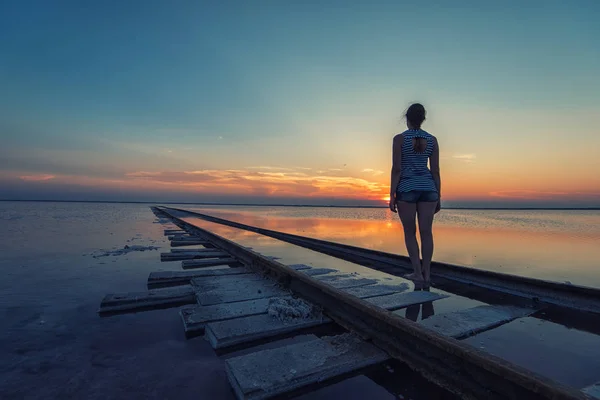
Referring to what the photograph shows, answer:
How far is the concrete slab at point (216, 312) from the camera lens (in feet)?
8.45

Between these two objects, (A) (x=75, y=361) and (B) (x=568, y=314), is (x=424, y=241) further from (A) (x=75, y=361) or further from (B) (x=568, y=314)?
(A) (x=75, y=361)

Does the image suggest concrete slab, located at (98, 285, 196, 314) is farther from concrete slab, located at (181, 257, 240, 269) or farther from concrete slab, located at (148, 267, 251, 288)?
concrete slab, located at (181, 257, 240, 269)

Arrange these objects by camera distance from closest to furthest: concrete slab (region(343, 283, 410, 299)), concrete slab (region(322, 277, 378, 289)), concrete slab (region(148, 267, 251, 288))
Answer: concrete slab (region(343, 283, 410, 299)) → concrete slab (region(322, 277, 378, 289)) → concrete slab (region(148, 267, 251, 288))

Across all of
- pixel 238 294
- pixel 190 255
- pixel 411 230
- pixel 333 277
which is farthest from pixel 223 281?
pixel 190 255

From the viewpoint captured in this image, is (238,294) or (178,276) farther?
(178,276)

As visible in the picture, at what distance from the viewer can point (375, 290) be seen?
3963mm

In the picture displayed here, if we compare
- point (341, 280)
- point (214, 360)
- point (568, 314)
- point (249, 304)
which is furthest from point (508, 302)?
point (214, 360)

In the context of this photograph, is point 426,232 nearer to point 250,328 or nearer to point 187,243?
point 250,328

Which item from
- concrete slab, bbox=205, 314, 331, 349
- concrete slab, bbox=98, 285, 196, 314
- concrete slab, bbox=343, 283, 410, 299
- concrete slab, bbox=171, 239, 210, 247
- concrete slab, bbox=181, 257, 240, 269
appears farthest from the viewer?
concrete slab, bbox=171, 239, 210, 247

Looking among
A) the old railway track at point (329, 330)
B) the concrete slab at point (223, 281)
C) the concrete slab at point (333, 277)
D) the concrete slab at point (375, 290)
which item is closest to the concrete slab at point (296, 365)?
the old railway track at point (329, 330)

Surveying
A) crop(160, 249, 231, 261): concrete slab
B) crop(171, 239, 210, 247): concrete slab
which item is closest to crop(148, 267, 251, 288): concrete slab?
crop(160, 249, 231, 261): concrete slab

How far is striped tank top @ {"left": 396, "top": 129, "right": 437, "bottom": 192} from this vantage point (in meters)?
4.50

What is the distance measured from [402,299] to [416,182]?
1.79 meters

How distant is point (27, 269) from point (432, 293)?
21.2 feet
